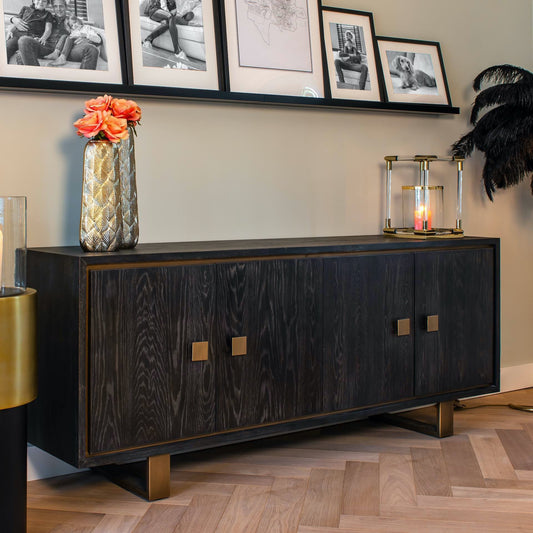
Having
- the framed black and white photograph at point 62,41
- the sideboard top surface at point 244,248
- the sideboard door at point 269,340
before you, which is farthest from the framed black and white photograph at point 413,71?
the framed black and white photograph at point 62,41

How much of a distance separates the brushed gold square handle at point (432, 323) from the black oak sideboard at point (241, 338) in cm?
1

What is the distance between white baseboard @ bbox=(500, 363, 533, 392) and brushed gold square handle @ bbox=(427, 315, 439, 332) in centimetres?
97

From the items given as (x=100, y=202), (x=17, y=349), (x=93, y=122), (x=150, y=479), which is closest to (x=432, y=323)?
(x=150, y=479)

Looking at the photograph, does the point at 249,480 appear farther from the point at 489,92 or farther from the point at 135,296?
the point at 489,92

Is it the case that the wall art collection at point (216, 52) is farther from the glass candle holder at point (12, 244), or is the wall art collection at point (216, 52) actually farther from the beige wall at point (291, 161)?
the glass candle holder at point (12, 244)

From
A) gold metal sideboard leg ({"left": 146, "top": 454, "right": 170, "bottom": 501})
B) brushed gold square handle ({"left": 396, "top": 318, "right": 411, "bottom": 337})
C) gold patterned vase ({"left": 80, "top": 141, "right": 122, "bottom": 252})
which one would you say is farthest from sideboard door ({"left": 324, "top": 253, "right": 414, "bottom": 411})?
gold patterned vase ({"left": 80, "top": 141, "right": 122, "bottom": 252})

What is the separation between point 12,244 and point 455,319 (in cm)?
163

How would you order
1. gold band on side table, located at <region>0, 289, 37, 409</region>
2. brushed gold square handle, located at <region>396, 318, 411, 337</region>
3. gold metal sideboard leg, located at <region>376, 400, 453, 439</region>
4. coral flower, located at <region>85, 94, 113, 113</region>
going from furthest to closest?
1. gold metal sideboard leg, located at <region>376, 400, 453, 439</region>
2. brushed gold square handle, located at <region>396, 318, 411, 337</region>
3. coral flower, located at <region>85, 94, 113, 113</region>
4. gold band on side table, located at <region>0, 289, 37, 409</region>

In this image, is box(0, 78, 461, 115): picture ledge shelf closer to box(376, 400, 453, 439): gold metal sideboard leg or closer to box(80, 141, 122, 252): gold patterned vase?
box(80, 141, 122, 252): gold patterned vase

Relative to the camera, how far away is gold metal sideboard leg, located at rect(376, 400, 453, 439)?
9.04 ft

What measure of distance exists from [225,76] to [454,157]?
102 cm

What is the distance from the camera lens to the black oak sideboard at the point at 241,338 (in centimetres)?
200

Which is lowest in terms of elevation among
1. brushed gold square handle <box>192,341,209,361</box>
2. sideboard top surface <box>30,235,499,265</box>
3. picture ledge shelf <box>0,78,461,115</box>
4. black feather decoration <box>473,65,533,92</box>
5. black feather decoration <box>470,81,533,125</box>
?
brushed gold square handle <box>192,341,209,361</box>

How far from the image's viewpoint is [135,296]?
80.0 inches
